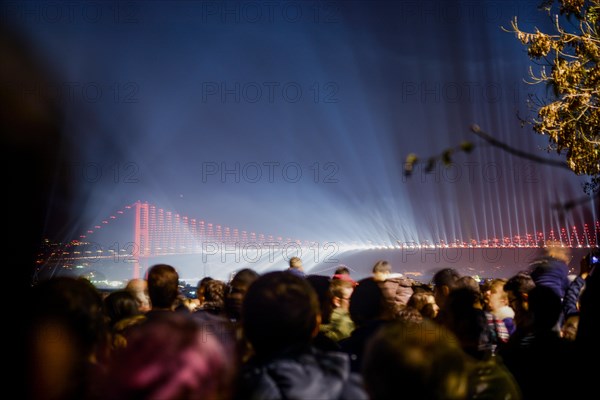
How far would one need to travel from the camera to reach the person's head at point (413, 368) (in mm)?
1774

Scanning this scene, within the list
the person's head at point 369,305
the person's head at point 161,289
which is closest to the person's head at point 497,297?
the person's head at point 369,305

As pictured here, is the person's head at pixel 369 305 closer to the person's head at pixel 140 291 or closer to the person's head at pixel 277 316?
the person's head at pixel 277 316

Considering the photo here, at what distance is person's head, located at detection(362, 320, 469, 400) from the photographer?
1774 mm

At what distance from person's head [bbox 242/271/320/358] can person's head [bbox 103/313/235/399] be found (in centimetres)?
67

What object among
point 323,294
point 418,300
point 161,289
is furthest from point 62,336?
point 418,300

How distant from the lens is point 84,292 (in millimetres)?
2445

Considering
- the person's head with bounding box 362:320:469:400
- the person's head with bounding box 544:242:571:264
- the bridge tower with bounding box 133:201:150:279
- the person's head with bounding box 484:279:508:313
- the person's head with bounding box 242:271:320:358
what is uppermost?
the bridge tower with bounding box 133:201:150:279

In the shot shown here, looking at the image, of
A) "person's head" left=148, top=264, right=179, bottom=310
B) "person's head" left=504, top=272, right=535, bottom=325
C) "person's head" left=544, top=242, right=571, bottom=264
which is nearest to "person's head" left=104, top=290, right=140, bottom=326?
"person's head" left=148, top=264, right=179, bottom=310

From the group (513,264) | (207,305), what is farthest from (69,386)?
(513,264)

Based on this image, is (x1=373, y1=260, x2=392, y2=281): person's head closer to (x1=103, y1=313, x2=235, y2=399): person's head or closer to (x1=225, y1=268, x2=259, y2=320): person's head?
(x1=225, y1=268, x2=259, y2=320): person's head

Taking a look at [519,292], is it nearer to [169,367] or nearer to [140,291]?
[140,291]

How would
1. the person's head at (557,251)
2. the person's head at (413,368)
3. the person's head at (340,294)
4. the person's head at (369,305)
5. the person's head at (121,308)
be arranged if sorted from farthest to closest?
the person's head at (557,251), the person's head at (340,294), the person's head at (121,308), the person's head at (369,305), the person's head at (413,368)

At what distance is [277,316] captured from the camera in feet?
7.78

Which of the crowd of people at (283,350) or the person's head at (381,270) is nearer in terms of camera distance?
the crowd of people at (283,350)
